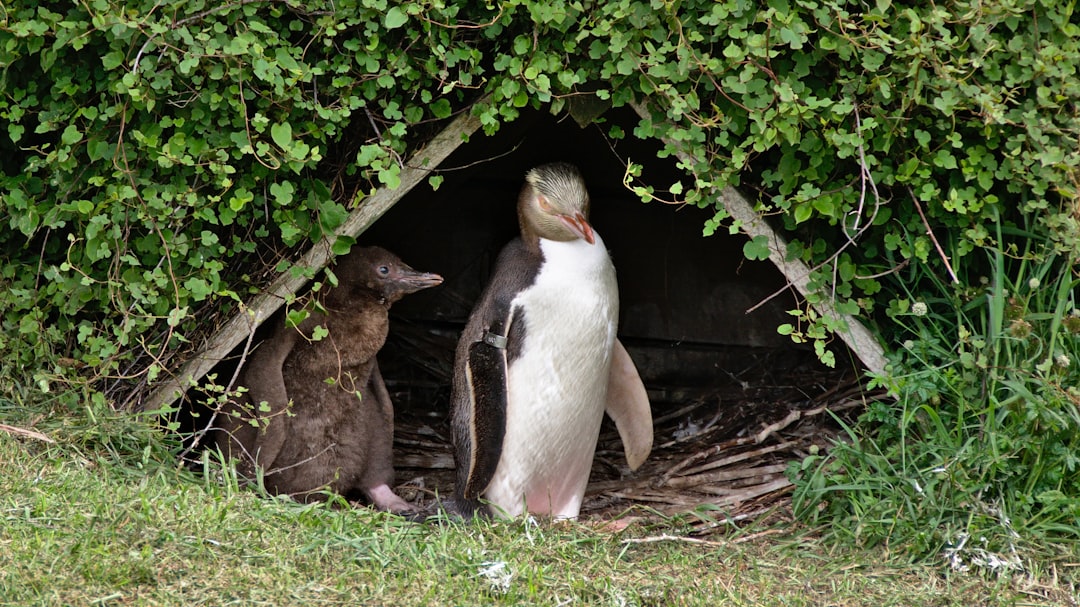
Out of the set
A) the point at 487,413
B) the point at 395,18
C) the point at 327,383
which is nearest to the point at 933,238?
the point at 487,413

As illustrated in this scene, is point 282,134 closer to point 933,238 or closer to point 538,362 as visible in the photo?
point 538,362

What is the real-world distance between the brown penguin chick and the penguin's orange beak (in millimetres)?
558

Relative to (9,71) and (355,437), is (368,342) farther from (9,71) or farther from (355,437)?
(9,71)

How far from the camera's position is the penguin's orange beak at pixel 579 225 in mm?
3811

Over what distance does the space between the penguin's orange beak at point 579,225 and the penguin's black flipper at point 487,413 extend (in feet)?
1.43

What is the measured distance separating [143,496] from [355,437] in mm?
1258

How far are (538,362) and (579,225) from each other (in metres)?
0.48

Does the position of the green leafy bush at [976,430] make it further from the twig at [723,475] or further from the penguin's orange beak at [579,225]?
the penguin's orange beak at [579,225]

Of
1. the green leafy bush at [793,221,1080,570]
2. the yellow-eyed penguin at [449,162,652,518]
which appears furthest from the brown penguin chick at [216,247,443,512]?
the green leafy bush at [793,221,1080,570]

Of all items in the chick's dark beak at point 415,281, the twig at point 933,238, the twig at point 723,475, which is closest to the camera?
A: the twig at point 933,238

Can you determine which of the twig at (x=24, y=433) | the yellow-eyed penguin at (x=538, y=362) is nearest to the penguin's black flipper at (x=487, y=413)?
the yellow-eyed penguin at (x=538, y=362)

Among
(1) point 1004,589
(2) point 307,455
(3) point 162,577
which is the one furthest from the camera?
(2) point 307,455

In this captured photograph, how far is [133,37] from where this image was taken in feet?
10.8

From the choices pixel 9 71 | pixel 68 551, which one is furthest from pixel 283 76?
pixel 68 551
